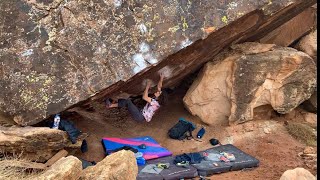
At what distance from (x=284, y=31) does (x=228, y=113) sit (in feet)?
8.06

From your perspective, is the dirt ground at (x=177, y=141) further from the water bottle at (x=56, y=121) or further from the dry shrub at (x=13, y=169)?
the dry shrub at (x=13, y=169)

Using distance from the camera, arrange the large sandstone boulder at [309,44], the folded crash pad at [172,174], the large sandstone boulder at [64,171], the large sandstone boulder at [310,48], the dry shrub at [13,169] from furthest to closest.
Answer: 1. the large sandstone boulder at [309,44]
2. the large sandstone boulder at [310,48]
3. the folded crash pad at [172,174]
4. the dry shrub at [13,169]
5. the large sandstone boulder at [64,171]

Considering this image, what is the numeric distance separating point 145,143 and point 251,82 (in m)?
2.52

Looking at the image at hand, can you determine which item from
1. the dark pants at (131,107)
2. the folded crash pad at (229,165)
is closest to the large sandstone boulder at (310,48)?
the folded crash pad at (229,165)

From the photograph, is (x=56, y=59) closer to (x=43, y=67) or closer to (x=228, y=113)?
(x=43, y=67)

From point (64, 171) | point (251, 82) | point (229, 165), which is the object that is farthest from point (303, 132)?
point (64, 171)

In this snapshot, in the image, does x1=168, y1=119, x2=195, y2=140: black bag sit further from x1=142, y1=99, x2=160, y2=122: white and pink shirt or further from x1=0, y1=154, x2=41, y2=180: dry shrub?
x1=0, y1=154, x2=41, y2=180: dry shrub

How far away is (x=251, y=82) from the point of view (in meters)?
8.25

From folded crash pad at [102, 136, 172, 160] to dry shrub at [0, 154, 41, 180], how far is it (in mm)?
1773

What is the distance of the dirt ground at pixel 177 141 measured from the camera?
24.1ft

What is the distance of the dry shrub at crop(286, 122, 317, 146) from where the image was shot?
27.1ft

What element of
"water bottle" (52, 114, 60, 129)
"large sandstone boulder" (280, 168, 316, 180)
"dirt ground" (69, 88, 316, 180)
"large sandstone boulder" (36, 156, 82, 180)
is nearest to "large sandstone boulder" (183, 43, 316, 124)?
"dirt ground" (69, 88, 316, 180)

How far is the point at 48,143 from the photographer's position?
21.9ft

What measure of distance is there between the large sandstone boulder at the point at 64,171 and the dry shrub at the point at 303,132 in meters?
5.36
